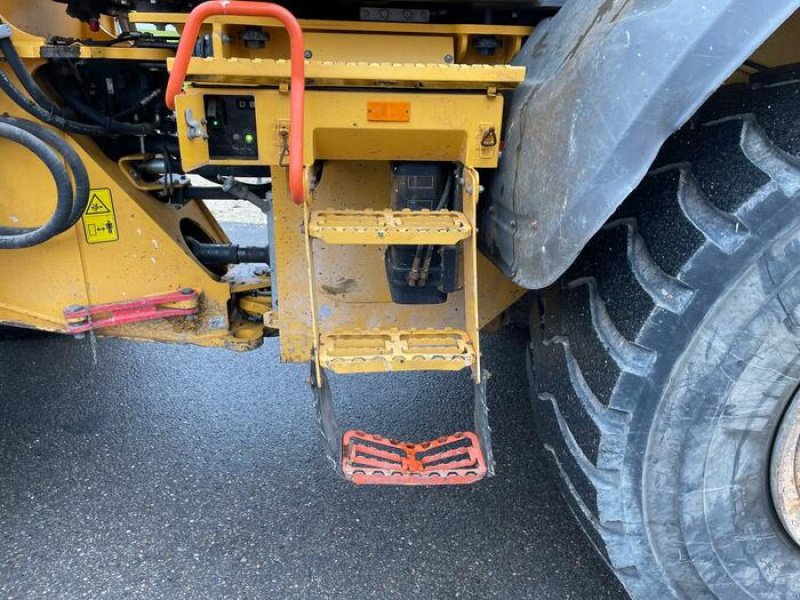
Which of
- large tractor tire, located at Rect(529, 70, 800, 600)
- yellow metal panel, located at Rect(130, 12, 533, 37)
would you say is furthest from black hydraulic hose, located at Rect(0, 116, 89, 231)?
large tractor tire, located at Rect(529, 70, 800, 600)

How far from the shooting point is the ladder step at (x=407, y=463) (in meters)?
1.39

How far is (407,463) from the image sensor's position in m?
1.46

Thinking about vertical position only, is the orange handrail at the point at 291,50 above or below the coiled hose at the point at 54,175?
above

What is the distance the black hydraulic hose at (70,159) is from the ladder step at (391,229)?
79 centimetres

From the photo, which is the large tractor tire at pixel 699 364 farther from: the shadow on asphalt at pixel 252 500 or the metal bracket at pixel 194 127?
the metal bracket at pixel 194 127

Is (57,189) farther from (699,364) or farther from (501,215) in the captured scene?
(699,364)

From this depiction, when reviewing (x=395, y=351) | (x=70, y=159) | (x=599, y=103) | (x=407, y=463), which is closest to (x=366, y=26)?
(x=599, y=103)

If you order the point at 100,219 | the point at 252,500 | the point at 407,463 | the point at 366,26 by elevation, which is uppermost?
the point at 366,26

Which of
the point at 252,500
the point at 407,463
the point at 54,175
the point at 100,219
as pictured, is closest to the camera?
the point at 407,463

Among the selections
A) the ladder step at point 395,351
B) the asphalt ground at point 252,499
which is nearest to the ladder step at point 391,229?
the ladder step at point 395,351

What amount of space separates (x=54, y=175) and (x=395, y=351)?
1.09 metres

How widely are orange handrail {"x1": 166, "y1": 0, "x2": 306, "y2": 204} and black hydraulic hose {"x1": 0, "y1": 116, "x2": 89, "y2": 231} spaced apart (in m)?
0.65

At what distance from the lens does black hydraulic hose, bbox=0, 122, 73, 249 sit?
67.3 inches

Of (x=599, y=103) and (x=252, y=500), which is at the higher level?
(x=599, y=103)
